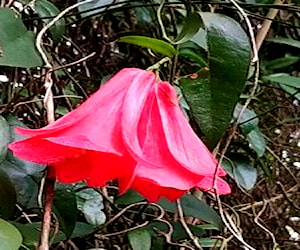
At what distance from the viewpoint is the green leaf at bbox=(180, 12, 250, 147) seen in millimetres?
556

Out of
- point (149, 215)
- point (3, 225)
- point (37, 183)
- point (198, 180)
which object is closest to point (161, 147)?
point (198, 180)

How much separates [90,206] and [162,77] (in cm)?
20

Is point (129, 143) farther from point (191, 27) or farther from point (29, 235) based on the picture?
point (29, 235)

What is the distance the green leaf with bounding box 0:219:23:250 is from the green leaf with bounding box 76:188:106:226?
1.40 feet

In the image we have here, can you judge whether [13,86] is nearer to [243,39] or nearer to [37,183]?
[37,183]

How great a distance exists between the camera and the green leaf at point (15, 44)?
2.14 ft

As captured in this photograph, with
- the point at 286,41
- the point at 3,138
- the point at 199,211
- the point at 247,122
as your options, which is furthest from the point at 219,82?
the point at 286,41

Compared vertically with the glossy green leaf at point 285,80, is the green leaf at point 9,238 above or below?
above

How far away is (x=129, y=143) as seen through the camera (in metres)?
0.46

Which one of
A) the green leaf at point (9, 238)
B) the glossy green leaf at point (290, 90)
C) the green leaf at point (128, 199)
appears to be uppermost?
the green leaf at point (9, 238)

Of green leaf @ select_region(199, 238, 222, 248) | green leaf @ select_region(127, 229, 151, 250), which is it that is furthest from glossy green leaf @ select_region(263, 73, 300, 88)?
green leaf @ select_region(127, 229, 151, 250)

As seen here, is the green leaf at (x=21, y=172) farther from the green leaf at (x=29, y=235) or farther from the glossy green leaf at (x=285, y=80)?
the glossy green leaf at (x=285, y=80)

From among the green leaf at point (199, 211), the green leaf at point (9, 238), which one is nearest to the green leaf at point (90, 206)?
the green leaf at point (199, 211)

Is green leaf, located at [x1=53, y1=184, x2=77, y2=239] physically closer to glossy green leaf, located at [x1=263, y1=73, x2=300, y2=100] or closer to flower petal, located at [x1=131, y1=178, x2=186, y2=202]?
flower petal, located at [x1=131, y1=178, x2=186, y2=202]
